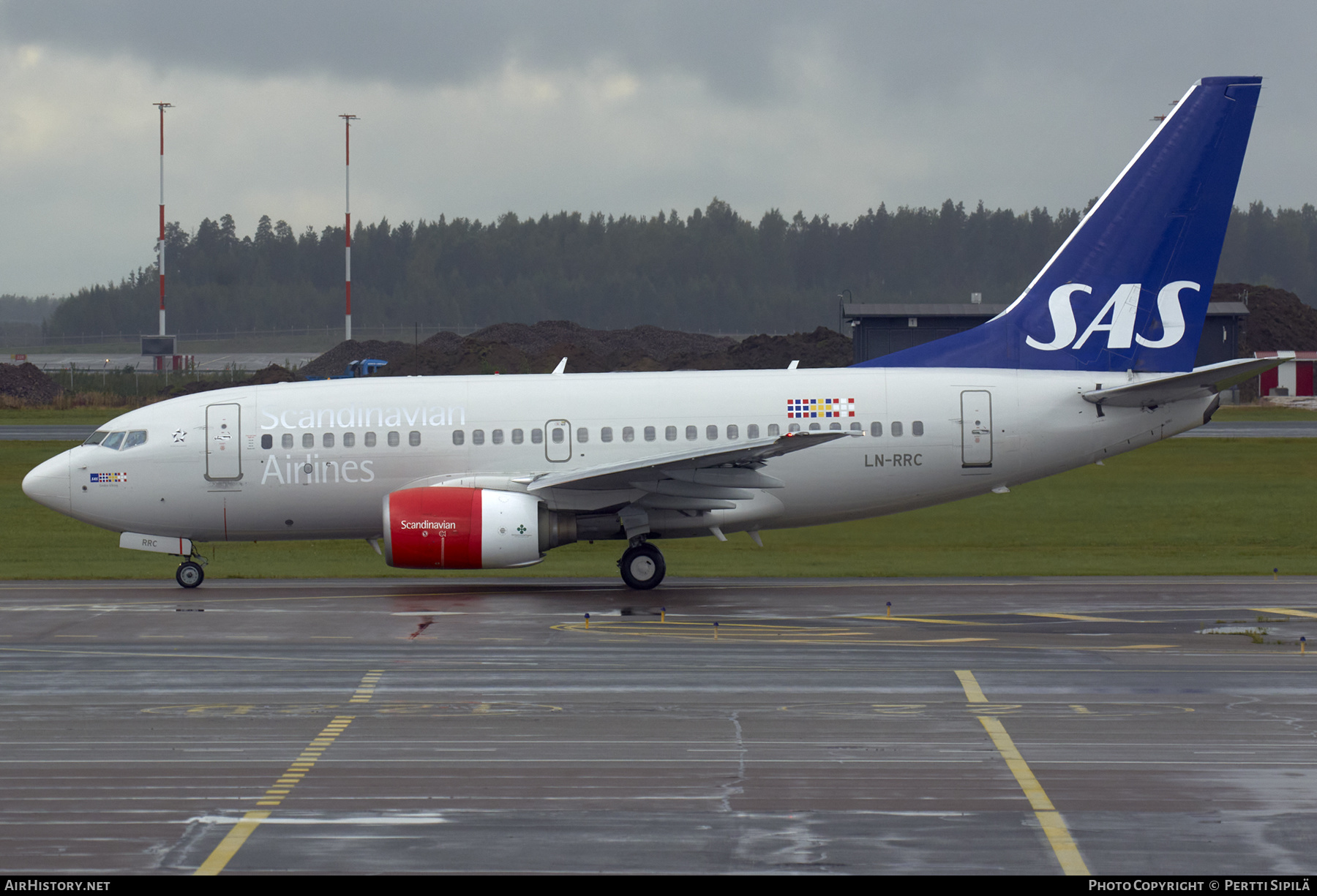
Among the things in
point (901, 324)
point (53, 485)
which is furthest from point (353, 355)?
point (53, 485)

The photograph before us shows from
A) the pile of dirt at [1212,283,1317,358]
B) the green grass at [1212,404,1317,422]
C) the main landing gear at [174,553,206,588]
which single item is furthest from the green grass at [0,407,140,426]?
the pile of dirt at [1212,283,1317,358]

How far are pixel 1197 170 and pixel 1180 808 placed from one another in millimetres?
19907

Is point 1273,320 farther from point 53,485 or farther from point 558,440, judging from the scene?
point 53,485

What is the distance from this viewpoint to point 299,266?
18750 cm

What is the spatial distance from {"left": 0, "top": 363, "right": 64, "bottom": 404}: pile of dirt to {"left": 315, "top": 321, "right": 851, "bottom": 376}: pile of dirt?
705 inches

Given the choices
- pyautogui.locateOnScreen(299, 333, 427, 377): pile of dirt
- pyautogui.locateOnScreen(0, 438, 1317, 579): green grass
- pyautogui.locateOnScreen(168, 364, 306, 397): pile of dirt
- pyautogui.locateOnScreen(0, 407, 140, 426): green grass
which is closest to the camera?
pyautogui.locateOnScreen(0, 438, 1317, 579): green grass

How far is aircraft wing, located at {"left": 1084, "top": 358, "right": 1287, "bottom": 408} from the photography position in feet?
85.2

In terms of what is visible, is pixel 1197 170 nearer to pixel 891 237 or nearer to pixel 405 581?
pixel 405 581

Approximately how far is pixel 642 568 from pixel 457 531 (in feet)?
13.0

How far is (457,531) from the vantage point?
25.5 meters

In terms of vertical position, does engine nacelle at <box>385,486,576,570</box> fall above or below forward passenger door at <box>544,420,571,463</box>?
below

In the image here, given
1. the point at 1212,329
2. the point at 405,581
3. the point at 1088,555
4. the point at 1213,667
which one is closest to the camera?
the point at 1213,667

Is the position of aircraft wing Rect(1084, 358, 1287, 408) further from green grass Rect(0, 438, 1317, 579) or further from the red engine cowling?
the red engine cowling

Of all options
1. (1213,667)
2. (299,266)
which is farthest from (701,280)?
(1213,667)
